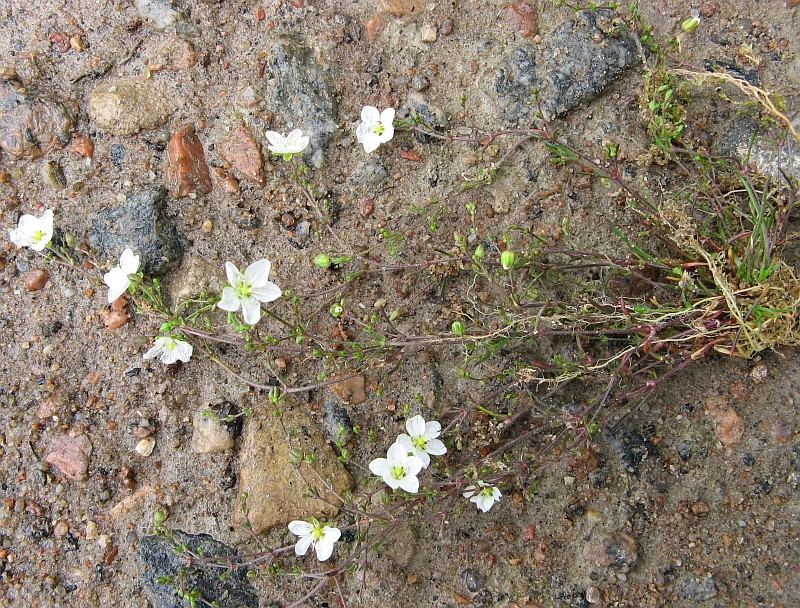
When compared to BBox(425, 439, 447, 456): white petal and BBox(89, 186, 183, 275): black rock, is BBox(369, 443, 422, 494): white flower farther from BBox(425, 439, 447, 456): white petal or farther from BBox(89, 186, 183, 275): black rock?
BBox(89, 186, 183, 275): black rock

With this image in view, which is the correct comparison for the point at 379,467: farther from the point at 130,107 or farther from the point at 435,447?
the point at 130,107

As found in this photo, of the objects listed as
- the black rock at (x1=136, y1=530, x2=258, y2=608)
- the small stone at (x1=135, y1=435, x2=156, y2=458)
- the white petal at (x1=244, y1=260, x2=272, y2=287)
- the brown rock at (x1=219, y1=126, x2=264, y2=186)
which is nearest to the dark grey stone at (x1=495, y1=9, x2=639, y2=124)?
the brown rock at (x1=219, y1=126, x2=264, y2=186)

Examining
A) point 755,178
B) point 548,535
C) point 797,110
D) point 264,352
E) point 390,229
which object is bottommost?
point 548,535

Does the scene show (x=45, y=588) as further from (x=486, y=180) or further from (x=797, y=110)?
(x=797, y=110)

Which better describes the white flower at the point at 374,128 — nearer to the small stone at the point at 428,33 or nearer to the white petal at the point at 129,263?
the small stone at the point at 428,33

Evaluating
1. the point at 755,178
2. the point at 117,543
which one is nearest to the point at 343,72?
the point at 755,178

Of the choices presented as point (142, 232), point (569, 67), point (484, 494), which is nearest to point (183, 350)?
point (142, 232)
